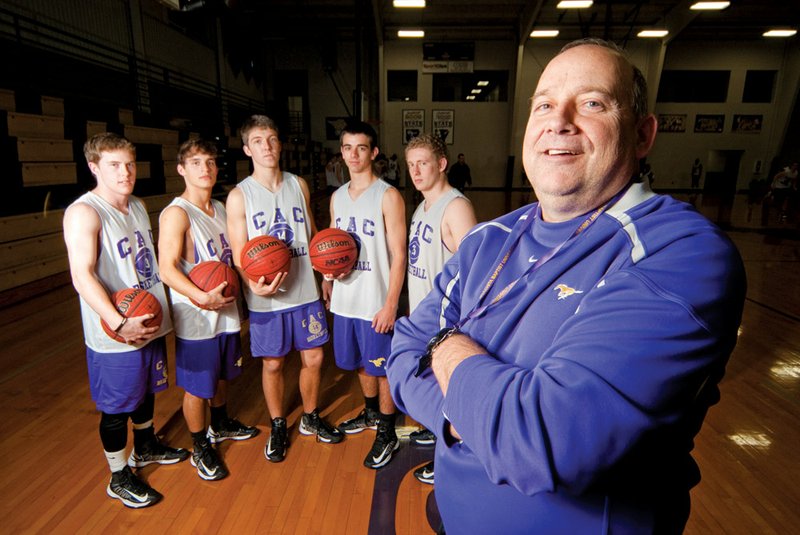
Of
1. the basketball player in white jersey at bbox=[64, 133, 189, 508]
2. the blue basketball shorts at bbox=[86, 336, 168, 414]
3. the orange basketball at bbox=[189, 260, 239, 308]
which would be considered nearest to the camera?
the basketball player in white jersey at bbox=[64, 133, 189, 508]

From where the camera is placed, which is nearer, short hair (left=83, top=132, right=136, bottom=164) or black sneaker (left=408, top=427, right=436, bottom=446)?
short hair (left=83, top=132, right=136, bottom=164)

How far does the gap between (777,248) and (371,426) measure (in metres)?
8.41

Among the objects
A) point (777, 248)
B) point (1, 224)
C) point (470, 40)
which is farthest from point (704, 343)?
point (470, 40)

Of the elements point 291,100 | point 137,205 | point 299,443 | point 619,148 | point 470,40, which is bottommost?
point 299,443

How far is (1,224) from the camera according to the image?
520 centimetres

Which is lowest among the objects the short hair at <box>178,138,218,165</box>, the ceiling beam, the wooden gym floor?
the wooden gym floor

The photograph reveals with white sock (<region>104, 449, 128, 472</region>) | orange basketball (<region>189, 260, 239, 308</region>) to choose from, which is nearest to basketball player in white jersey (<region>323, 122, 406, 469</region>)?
orange basketball (<region>189, 260, 239, 308</region>)

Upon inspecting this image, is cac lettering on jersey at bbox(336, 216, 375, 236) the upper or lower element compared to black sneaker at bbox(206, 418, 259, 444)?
upper

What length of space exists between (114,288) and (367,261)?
4.18 feet

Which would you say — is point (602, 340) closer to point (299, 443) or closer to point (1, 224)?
point (299, 443)

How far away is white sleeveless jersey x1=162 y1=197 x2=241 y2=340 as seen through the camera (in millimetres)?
2377

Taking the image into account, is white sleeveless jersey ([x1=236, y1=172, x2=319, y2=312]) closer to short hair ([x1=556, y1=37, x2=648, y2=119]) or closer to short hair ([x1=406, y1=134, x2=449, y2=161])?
short hair ([x1=406, y1=134, x2=449, y2=161])

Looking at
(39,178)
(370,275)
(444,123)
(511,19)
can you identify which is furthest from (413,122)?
(370,275)

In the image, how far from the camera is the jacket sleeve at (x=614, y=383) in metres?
0.64
